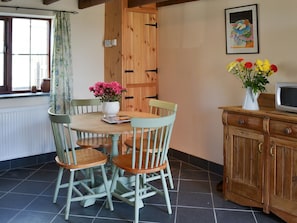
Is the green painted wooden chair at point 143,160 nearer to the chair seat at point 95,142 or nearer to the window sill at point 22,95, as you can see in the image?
the chair seat at point 95,142

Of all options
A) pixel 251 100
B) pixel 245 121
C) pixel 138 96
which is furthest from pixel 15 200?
pixel 251 100

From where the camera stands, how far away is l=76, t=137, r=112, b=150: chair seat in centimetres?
349

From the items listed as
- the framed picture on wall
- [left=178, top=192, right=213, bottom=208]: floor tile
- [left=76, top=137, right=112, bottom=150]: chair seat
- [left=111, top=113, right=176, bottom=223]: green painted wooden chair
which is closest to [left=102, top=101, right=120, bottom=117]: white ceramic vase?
[left=76, top=137, right=112, bottom=150]: chair seat

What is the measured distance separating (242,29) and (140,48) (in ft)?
5.33

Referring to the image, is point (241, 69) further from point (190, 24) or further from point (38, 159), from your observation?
point (38, 159)

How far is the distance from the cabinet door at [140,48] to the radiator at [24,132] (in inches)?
49.9

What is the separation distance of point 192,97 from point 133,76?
929 millimetres

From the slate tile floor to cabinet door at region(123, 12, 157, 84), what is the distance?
5.46ft

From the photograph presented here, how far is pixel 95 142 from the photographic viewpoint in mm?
3564

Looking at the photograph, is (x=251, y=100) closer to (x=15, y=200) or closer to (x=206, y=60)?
(x=206, y=60)

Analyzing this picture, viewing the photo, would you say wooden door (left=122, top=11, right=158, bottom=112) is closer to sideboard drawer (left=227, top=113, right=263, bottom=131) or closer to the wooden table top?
the wooden table top

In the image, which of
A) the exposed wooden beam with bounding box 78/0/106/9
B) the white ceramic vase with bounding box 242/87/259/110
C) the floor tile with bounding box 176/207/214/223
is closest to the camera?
the floor tile with bounding box 176/207/214/223

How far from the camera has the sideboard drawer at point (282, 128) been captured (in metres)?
2.62

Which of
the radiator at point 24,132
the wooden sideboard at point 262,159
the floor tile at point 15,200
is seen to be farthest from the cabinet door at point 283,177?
the radiator at point 24,132
